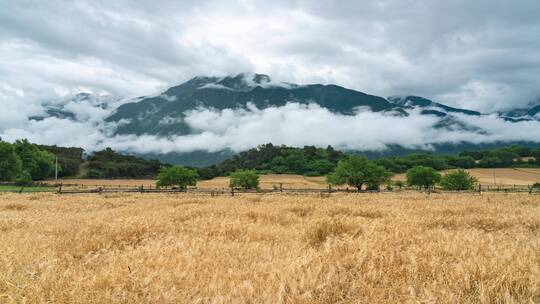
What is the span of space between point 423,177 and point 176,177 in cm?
7118

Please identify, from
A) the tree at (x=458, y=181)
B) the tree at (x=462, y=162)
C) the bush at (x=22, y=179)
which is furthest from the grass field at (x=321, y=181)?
the tree at (x=458, y=181)

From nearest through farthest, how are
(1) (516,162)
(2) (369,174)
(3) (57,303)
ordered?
1. (3) (57,303)
2. (2) (369,174)
3. (1) (516,162)

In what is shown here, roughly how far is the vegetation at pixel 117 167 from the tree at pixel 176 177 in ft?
197

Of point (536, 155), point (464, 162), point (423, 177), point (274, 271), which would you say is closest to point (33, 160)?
point (423, 177)

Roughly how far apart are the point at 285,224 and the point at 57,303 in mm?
6992

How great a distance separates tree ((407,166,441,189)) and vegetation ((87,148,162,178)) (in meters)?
107

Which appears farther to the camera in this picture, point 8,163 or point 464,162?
point 464,162

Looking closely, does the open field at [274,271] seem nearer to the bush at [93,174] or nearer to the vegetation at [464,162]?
the bush at [93,174]

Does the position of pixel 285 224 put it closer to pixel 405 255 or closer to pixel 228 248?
pixel 228 248

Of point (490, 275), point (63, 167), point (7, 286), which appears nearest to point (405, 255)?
point (490, 275)

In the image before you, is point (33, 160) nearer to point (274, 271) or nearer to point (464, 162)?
point (274, 271)

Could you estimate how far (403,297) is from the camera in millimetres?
3438

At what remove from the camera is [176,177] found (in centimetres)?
10075

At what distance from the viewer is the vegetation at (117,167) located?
507 feet
